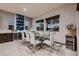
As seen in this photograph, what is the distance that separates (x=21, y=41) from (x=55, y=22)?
3.84 feet

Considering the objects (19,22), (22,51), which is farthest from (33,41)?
(19,22)

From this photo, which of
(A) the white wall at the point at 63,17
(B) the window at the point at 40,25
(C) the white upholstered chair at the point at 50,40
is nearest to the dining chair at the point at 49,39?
(C) the white upholstered chair at the point at 50,40

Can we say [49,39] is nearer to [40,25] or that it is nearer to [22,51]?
[40,25]

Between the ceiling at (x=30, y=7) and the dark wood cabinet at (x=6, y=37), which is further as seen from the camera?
the dark wood cabinet at (x=6, y=37)

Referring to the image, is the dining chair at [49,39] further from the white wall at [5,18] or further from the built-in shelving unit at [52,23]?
the white wall at [5,18]

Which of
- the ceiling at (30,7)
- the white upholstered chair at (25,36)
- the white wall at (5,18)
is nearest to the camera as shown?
the ceiling at (30,7)

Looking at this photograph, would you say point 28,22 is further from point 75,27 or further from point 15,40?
point 75,27

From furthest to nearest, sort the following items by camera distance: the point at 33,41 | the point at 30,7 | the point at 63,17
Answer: the point at 33,41, the point at 63,17, the point at 30,7

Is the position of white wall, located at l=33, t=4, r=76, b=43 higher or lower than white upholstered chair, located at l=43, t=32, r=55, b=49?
higher

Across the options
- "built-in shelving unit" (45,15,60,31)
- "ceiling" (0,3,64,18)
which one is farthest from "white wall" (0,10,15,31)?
"built-in shelving unit" (45,15,60,31)

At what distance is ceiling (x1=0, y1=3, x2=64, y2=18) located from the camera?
2730mm

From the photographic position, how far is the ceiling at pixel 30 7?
273 cm

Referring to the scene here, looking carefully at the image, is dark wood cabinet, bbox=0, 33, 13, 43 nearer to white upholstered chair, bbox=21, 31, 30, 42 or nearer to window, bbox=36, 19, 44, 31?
white upholstered chair, bbox=21, 31, 30, 42

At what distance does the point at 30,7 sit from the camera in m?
2.80
